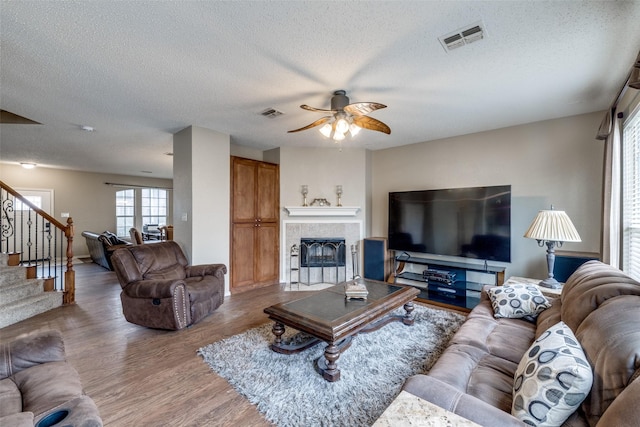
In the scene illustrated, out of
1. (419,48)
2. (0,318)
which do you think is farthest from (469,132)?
(0,318)

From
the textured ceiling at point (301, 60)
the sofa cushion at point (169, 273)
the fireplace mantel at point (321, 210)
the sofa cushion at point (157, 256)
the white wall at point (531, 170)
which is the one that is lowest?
the sofa cushion at point (169, 273)

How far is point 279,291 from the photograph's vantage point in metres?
4.59

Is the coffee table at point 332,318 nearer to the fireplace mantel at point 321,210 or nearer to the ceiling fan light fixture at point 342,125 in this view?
the ceiling fan light fixture at point 342,125

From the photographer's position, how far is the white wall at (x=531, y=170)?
3.40m

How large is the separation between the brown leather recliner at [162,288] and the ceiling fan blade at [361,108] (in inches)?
99.1

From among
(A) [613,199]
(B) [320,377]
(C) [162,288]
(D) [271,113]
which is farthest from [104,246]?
(A) [613,199]

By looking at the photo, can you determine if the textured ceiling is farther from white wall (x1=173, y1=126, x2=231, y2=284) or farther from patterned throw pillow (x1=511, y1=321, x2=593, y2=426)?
patterned throw pillow (x1=511, y1=321, x2=593, y2=426)

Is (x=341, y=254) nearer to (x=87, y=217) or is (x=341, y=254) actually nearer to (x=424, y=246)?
(x=424, y=246)

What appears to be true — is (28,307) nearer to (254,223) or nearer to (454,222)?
(254,223)

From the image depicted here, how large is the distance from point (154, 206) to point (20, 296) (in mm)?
6286

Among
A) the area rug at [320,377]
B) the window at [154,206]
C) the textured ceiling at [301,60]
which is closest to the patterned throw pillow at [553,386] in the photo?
the area rug at [320,377]

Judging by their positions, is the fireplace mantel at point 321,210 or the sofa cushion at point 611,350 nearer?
the sofa cushion at point 611,350

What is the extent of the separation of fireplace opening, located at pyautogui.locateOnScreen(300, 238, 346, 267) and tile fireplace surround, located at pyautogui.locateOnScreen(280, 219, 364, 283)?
8 centimetres

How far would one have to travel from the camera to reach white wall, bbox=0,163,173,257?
7.15m
